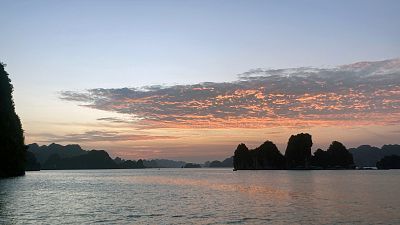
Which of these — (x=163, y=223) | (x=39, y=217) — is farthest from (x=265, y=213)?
(x=39, y=217)

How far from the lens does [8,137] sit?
139m

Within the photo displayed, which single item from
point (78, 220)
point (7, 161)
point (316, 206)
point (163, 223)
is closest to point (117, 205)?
point (78, 220)

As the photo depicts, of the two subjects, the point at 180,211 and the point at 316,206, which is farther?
the point at 316,206

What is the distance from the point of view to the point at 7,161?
482 feet

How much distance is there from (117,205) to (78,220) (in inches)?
715

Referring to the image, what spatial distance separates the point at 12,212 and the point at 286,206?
38838mm

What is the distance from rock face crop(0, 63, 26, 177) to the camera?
139 metres

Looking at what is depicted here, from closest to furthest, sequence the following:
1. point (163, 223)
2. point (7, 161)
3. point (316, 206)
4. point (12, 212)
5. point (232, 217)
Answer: point (163, 223) < point (232, 217) < point (12, 212) < point (316, 206) < point (7, 161)

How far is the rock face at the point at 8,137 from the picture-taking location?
139 meters

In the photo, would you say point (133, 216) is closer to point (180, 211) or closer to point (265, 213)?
point (180, 211)

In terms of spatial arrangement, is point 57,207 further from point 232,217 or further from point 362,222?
point 362,222

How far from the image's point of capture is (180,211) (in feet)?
201

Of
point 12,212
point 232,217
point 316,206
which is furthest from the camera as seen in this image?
point 316,206

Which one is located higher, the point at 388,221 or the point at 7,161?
the point at 7,161
